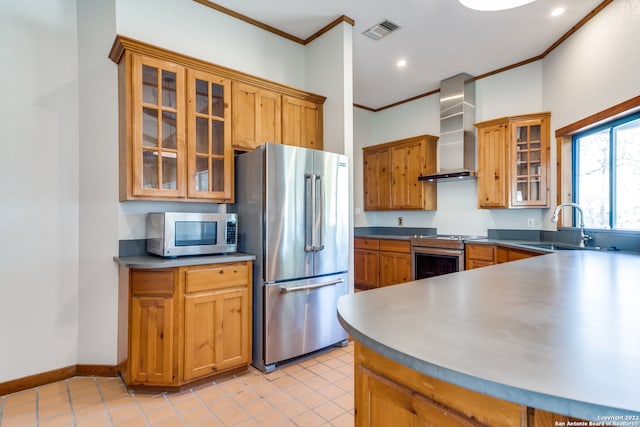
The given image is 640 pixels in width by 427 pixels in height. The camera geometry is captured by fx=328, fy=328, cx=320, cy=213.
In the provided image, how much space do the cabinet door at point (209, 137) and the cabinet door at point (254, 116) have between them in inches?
3.4

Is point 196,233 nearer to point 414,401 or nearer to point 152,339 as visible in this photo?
point 152,339

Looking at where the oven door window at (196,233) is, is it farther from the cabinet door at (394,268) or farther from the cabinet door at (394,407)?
the cabinet door at (394,268)

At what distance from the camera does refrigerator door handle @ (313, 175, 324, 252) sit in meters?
2.87

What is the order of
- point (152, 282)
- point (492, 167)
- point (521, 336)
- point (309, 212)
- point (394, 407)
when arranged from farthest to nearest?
point (492, 167)
point (309, 212)
point (152, 282)
point (394, 407)
point (521, 336)

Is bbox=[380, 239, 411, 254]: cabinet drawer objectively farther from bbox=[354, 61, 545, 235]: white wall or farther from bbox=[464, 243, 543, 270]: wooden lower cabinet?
bbox=[464, 243, 543, 270]: wooden lower cabinet

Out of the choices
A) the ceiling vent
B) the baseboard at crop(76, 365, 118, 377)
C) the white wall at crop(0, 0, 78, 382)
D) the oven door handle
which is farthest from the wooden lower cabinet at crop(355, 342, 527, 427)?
the oven door handle

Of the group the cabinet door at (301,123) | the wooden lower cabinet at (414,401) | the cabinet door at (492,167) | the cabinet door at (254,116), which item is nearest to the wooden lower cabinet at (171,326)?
the cabinet door at (254,116)

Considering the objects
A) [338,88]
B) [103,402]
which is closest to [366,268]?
[338,88]

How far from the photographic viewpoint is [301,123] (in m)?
3.36

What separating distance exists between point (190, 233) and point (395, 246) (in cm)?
308

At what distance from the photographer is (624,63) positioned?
104 inches

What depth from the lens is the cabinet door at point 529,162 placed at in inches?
150

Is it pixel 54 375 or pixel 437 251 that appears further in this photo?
pixel 437 251

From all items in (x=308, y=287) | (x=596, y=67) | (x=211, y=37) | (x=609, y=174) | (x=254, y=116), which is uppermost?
(x=211, y=37)
